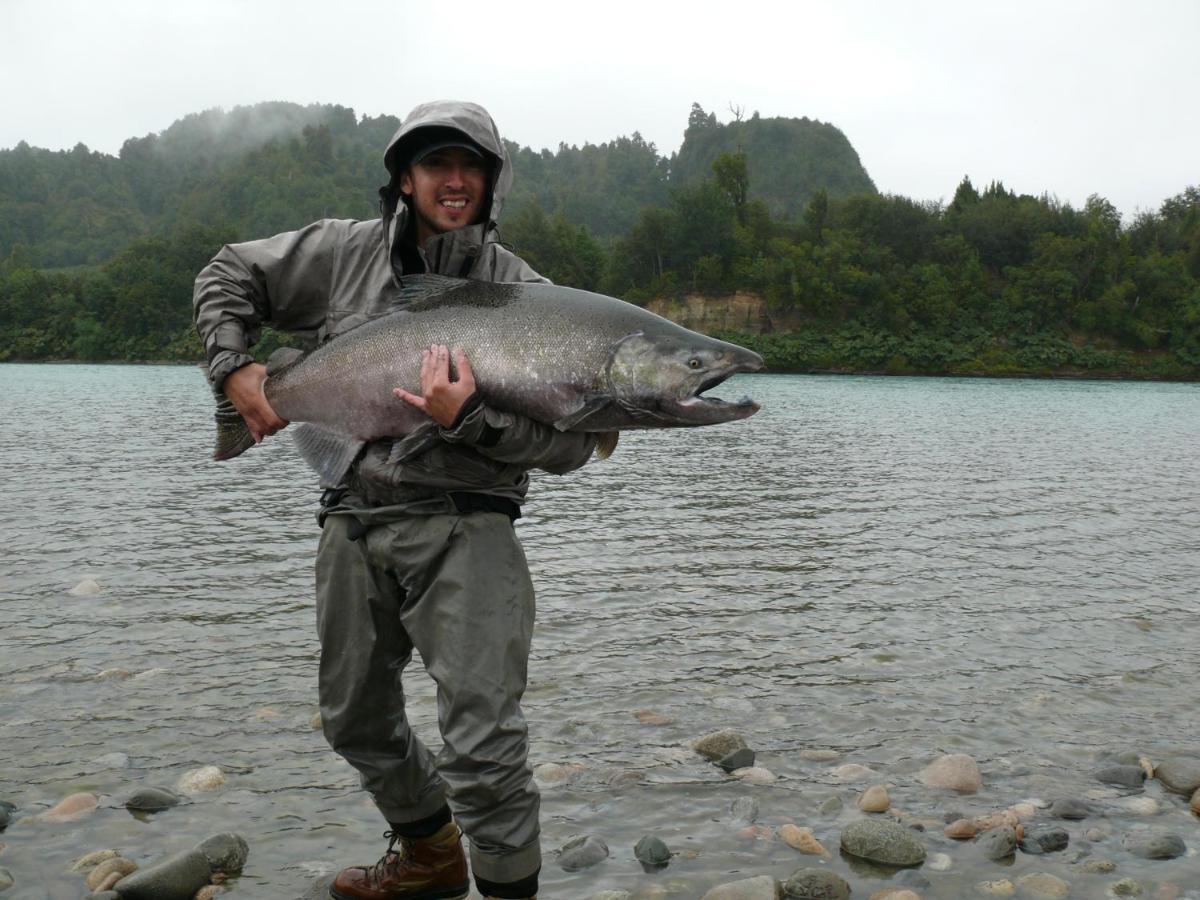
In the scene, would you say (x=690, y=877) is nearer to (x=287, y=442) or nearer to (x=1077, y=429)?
(x=287, y=442)

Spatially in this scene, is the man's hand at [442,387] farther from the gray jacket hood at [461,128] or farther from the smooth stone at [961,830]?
the smooth stone at [961,830]

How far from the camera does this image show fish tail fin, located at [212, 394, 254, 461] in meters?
3.86

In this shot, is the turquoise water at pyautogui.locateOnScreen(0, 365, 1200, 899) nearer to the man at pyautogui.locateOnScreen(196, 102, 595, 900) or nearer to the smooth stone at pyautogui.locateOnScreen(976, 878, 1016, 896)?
the smooth stone at pyautogui.locateOnScreen(976, 878, 1016, 896)

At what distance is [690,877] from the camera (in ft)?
14.9

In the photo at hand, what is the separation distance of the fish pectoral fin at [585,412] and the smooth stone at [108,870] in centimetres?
283

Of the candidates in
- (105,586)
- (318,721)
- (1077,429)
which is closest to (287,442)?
(105,586)

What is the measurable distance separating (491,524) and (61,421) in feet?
102

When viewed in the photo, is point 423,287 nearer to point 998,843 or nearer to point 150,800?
point 150,800

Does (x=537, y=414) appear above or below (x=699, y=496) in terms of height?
above

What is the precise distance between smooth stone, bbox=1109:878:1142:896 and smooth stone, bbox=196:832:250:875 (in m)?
3.89

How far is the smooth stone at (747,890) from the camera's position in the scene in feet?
14.0

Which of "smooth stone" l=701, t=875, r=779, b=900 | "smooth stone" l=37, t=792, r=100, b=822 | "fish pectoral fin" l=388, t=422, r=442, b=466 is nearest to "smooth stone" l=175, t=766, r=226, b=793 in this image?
"smooth stone" l=37, t=792, r=100, b=822

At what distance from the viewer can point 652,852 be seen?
466cm

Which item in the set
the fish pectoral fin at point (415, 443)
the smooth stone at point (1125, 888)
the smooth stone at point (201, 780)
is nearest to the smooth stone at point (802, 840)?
the smooth stone at point (1125, 888)
